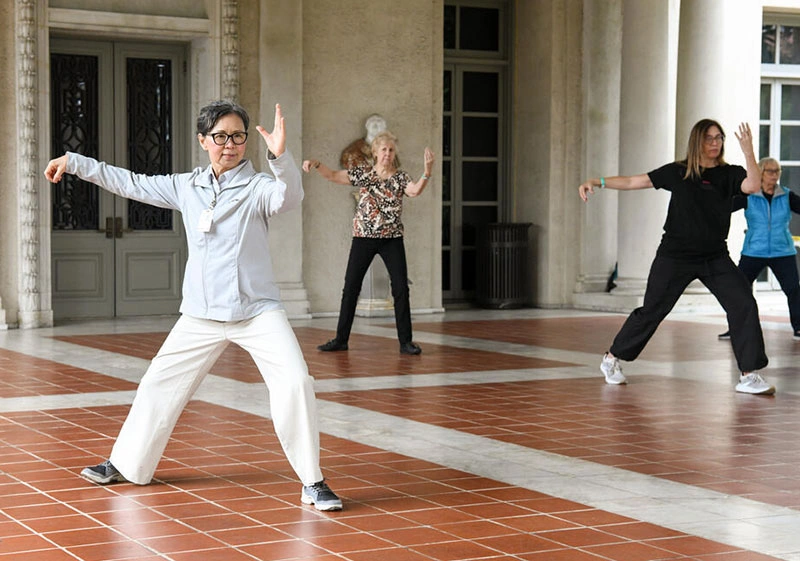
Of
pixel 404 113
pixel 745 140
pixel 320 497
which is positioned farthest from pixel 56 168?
pixel 404 113

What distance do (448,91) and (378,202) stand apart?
629 cm

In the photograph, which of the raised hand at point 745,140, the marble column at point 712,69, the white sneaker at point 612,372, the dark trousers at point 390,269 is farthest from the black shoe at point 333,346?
the marble column at point 712,69

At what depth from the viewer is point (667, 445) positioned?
663 centimetres

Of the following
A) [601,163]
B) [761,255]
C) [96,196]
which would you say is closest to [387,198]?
[761,255]

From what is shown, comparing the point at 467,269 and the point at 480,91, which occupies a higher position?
the point at 480,91

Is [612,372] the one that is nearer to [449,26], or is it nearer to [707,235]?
[707,235]

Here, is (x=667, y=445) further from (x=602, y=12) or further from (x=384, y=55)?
(x=602, y=12)

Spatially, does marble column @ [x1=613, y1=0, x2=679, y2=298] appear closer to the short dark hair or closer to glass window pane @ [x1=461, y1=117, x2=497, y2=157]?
glass window pane @ [x1=461, y1=117, x2=497, y2=157]

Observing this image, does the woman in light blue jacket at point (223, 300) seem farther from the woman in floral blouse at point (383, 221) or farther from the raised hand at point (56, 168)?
the woman in floral blouse at point (383, 221)

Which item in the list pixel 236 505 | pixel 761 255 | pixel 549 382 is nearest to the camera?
pixel 236 505

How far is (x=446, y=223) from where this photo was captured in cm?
1670

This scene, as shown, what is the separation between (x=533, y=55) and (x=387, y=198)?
21.7ft

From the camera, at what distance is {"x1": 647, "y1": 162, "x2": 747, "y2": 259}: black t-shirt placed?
28.1ft

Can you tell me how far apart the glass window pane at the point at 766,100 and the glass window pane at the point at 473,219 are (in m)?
3.92
